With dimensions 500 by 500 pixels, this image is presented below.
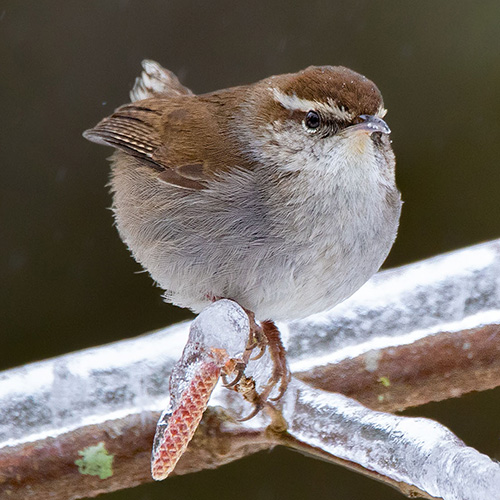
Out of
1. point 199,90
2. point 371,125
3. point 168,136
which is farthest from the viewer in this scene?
point 199,90

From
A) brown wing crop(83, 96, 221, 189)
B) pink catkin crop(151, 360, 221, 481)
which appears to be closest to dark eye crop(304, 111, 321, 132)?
brown wing crop(83, 96, 221, 189)

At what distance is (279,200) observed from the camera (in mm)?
3361

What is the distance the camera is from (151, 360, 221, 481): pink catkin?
253 cm

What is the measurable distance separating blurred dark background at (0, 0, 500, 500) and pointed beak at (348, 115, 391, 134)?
3.02 meters

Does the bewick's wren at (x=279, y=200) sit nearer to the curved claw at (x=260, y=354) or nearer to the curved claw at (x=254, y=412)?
the curved claw at (x=260, y=354)

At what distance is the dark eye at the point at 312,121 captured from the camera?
130 inches

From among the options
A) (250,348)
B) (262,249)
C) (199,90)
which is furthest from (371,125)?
(199,90)

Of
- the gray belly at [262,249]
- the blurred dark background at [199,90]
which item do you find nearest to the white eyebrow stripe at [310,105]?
the gray belly at [262,249]

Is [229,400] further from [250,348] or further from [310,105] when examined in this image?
[310,105]

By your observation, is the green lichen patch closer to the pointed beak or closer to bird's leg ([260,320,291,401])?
bird's leg ([260,320,291,401])

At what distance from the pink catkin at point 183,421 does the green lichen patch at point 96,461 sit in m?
0.81

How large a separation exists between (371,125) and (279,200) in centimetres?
46

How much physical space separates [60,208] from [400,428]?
13.4 ft

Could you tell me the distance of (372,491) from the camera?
6168mm
